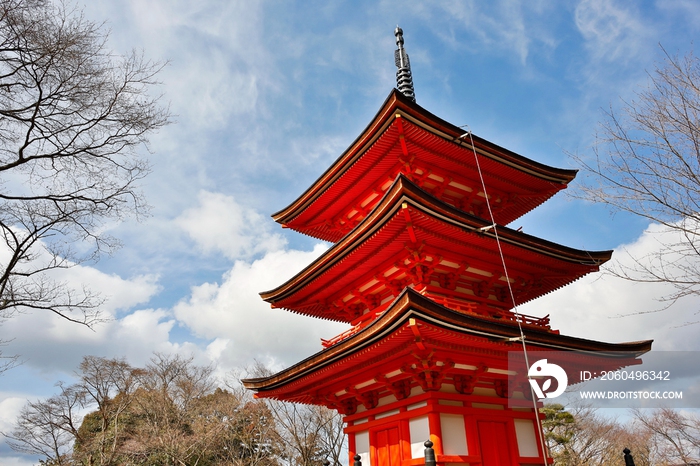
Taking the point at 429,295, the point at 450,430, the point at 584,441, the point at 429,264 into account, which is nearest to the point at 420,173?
the point at 429,264

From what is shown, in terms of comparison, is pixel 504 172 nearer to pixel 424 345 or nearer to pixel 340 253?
pixel 340 253

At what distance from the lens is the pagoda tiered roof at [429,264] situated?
32.2ft

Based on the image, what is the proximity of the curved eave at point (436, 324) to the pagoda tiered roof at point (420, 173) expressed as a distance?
4.56m

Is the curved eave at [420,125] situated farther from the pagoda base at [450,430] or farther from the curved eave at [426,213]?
the pagoda base at [450,430]

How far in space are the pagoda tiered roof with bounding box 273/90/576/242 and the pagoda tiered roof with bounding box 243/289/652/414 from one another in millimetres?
4631

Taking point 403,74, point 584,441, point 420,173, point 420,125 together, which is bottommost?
point 584,441

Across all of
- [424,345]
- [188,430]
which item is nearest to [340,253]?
[424,345]

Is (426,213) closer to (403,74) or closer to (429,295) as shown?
(429,295)

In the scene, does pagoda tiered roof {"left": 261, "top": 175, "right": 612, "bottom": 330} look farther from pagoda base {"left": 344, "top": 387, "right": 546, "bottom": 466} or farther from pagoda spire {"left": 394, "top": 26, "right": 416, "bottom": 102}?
pagoda spire {"left": 394, "top": 26, "right": 416, "bottom": 102}

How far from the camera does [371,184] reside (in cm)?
1286

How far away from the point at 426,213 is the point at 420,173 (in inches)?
115

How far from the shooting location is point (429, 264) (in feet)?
35.0

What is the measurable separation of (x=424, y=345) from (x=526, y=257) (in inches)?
181

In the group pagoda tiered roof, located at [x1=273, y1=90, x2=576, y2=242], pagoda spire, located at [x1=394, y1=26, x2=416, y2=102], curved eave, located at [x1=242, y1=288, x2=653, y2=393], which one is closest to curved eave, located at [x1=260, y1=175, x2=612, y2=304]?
curved eave, located at [x1=242, y1=288, x2=653, y2=393]
